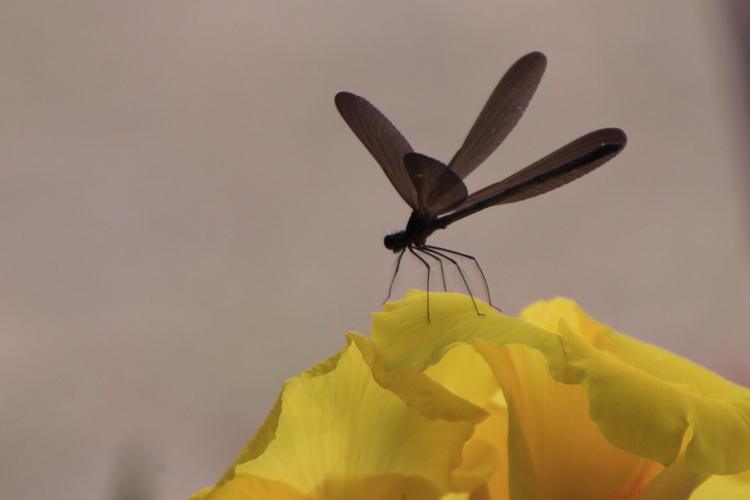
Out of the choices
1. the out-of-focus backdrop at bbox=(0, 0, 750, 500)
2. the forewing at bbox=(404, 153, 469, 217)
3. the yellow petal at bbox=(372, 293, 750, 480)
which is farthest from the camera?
the out-of-focus backdrop at bbox=(0, 0, 750, 500)

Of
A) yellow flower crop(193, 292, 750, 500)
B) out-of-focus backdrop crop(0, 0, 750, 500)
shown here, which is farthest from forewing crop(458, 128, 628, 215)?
out-of-focus backdrop crop(0, 0, 750, 500)

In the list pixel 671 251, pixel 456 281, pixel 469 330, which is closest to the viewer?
pixel 469 330

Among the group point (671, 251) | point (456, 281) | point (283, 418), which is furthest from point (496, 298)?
point (283, 418)

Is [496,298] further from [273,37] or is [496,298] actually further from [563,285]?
[273,37]

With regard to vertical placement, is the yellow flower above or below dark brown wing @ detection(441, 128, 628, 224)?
below

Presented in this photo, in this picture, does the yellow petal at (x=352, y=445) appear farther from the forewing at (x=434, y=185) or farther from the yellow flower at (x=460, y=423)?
the forewing at (x=434, y=185)

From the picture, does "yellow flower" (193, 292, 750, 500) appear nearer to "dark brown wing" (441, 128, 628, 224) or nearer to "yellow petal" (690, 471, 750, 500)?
"yellow petal" (690, 471, 750, 500)
